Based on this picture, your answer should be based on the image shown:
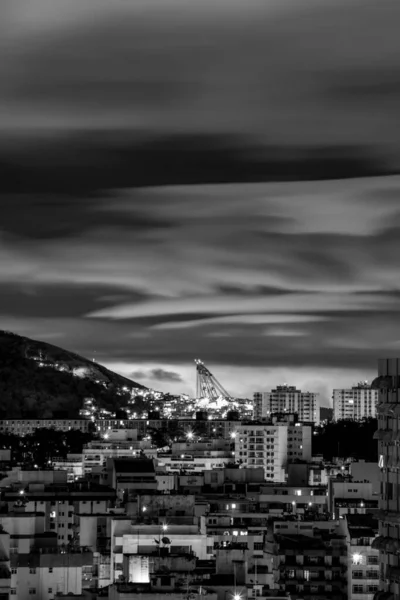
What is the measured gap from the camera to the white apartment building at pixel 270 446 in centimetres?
16988

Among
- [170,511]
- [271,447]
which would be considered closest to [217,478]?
[271,447]

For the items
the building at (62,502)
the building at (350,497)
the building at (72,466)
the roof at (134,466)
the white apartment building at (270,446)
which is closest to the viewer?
the building at (350,497)

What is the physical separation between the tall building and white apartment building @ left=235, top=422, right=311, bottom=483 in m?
131

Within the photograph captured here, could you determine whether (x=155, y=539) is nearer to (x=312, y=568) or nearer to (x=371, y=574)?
(x=312, y=568)

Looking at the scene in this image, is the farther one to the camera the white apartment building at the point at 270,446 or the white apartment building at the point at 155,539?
the white apartment building at the point at 270,446

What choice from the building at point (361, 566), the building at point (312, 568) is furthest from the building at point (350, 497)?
the building at point (361, 566)

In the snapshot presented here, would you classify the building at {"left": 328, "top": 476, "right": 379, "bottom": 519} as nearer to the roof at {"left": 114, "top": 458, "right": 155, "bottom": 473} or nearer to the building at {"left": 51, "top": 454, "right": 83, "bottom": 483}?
the roof at {"left": 114, "top": 458, "right": 155, "bottom": 473}

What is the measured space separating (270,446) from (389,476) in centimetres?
13734

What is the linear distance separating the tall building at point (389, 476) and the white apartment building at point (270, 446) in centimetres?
13091

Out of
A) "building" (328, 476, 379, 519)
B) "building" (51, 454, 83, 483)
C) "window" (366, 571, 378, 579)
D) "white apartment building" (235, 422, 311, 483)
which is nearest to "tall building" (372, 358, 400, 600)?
"window" (366, 571, 378, 579)

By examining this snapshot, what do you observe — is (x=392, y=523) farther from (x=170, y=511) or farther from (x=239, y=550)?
(x=170, y=511)

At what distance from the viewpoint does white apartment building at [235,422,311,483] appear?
16988 centimetres

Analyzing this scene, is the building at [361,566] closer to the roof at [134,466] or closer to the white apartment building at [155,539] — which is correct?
the white apartment building at [155,539]

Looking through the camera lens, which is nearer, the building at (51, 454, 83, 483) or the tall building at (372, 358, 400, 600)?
the tall building at (372, 358, 400, 600)
